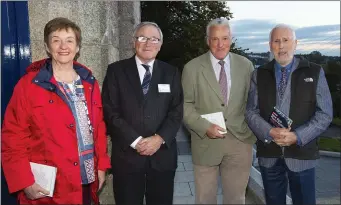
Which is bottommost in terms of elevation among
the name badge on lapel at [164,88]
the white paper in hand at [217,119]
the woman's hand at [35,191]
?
the woman's hand at [35,191]

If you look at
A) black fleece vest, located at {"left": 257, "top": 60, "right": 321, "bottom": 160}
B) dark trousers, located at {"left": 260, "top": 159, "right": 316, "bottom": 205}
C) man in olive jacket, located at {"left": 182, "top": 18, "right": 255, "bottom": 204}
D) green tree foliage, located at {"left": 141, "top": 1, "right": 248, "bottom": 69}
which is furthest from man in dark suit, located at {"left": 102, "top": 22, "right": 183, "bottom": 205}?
green tree foliage, located at {"left": 141, "top": 1, "right": 248, "bottom": 69}

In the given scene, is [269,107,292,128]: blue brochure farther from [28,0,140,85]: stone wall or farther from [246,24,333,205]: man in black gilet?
[28,0,140,85]: stone wall

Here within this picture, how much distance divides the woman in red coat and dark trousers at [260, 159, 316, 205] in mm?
1615

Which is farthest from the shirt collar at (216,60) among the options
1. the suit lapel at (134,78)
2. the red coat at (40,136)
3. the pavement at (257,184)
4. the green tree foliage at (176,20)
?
the green tree foliage at (176,20)

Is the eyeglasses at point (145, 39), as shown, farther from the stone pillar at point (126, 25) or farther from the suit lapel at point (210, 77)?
the stone pillar at point (126, 25)

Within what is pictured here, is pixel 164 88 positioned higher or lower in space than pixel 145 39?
lower

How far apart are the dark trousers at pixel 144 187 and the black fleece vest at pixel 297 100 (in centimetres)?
94

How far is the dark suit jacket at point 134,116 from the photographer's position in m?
2.89

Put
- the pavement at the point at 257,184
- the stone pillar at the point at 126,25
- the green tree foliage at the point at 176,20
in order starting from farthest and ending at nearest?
the green tree foliage at the point at 176,20 < the pavement at the point at 257,184 < the stone pillar at the point at 126,25

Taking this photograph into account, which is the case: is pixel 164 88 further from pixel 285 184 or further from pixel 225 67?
pixel 285 184

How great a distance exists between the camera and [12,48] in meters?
2.97

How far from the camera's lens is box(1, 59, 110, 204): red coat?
2295 mm

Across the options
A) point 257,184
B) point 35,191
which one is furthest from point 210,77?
point 257,184

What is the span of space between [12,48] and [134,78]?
1140mm
